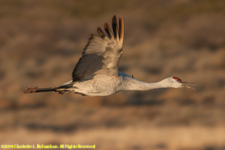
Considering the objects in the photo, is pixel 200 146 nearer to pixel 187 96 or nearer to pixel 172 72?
pixel 187 96

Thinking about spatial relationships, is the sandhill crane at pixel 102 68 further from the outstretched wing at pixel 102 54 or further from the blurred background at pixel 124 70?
the blurred background at pixel 124 70

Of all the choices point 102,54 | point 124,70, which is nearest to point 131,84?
point 102,54

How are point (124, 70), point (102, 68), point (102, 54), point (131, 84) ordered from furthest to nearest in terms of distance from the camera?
1. point (124, 70)
2. point (131, 84)
3. point (102, 68)
4. point (102, 54)

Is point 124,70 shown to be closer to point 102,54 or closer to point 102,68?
point 102,68

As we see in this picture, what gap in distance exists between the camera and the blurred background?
51.3ft

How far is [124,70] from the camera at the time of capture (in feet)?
75.3

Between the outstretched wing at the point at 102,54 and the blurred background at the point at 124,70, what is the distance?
4.06 meters

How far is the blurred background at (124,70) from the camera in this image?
615 inches

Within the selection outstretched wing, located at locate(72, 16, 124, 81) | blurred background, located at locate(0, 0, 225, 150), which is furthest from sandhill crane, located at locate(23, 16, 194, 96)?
blurred background, located at locate(0, 0, 225, 150)

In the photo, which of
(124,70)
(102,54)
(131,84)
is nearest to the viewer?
(102,54)

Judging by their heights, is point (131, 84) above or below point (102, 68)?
below

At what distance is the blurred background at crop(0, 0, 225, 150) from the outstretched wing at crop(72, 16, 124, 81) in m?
4.06

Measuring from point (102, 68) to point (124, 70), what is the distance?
12768 mm

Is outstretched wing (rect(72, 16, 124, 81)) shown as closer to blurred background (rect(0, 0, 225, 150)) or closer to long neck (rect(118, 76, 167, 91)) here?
long neck (rect(118, 76, 167, 91))
